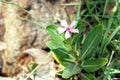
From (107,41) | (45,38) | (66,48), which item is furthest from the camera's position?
(45,38)

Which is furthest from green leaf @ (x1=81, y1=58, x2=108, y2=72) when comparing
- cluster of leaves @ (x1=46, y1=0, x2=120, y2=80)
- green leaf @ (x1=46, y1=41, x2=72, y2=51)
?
green leaf @ (x1=46, y1=41, x2=72, y2=51)

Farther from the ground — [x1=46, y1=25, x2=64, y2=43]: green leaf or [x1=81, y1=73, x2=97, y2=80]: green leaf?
[x1=46, y1=25, x2=64, y2=43]: green leaf

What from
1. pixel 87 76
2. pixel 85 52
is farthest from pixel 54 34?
pixel 87 76

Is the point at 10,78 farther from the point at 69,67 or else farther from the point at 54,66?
the point at 69,67

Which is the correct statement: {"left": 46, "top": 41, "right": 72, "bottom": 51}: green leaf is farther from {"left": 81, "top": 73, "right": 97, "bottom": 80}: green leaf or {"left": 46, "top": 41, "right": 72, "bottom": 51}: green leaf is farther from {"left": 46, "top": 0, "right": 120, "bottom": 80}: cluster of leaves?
{"left": 81, "top": 73, "right": 97, "bottom": 80}: green leaf

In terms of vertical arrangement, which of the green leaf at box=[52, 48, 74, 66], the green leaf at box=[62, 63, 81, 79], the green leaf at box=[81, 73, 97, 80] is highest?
the green leaf at box=[52, 48, 74, 66]

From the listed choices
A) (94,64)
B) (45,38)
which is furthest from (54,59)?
(94,64)
